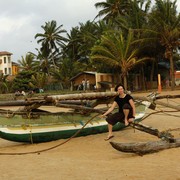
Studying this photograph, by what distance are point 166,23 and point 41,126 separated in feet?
66.8

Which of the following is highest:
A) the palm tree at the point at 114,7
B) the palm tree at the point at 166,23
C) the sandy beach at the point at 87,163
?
the palm tree at the point at 114,7

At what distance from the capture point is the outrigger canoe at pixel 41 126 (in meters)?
7.77

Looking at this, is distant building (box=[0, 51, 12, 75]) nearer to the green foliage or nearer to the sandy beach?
the green foliage

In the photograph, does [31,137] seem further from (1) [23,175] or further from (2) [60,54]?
(2) [60,54]

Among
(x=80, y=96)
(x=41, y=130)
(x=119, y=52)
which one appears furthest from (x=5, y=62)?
(x=80, y=96)

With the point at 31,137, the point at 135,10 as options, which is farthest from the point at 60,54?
the point at 31,137

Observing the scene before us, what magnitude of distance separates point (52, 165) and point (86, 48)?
3197 centimetres

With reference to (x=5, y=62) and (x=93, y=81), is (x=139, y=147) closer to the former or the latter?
(x=93, y=81)

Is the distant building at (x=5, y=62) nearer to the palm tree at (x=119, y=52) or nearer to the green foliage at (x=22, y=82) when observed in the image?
the green foliage at (x=22, y=82)

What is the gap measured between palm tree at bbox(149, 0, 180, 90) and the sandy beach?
757 inches

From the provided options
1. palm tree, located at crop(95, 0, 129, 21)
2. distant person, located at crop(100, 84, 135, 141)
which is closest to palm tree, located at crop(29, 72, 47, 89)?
palm tree, located at crop(95, 0, 129, 21)

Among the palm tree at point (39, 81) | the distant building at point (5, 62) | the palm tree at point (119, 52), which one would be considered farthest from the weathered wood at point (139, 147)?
the distant building at point (5, 62)

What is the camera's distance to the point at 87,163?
570 centimetres

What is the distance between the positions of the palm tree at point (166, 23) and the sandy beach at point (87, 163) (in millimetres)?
19221
